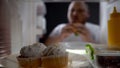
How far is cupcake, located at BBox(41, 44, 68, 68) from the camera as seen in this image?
596mm

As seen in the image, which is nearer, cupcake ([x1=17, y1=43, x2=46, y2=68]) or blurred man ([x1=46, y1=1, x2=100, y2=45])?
cupcake ([x1=17, y1=43, x2=46, y2=68])

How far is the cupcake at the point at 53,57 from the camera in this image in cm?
60

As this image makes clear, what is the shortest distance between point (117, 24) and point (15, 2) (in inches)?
26.5

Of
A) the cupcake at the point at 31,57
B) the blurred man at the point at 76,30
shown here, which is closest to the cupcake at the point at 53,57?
the cupcake at the point at 31,57

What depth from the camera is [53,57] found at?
0.60m

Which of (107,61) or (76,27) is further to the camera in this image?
(76,27)

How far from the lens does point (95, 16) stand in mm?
2455

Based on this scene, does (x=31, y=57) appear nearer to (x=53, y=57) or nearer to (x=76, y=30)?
(x=53, y=57)

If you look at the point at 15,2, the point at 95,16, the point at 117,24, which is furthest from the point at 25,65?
the point at 95,16

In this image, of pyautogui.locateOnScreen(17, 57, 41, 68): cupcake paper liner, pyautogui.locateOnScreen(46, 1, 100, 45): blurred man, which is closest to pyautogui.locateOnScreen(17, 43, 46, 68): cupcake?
pyautogui.locateOnScreen(17, 57, 41, 68): cupcake paper liner

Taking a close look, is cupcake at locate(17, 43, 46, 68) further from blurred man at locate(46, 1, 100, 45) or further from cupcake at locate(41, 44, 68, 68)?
blurred man at locate(46, 1, 100, 45)

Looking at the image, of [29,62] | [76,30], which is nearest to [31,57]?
[29,62]

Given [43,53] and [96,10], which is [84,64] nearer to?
[43,53]

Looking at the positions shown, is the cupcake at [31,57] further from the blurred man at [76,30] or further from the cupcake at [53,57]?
the blurred man at [76,30]
